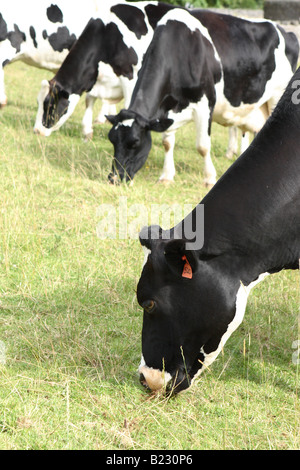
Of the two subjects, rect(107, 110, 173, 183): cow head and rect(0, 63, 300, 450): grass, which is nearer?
rect(0, 63, 300, 450): grass

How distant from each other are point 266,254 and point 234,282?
23 centimetres

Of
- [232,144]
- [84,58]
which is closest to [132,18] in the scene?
[84,58]

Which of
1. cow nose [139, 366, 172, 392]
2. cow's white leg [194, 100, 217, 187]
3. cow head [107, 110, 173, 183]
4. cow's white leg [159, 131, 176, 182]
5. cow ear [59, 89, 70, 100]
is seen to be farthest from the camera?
cow ear [59, 89, 70, 100]

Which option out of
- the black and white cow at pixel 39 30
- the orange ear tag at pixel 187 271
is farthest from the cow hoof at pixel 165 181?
the orange ear tag at pixel 187 271

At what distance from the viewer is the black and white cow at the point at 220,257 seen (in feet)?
11.4

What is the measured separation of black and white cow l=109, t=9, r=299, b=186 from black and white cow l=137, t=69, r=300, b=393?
393 centimetres

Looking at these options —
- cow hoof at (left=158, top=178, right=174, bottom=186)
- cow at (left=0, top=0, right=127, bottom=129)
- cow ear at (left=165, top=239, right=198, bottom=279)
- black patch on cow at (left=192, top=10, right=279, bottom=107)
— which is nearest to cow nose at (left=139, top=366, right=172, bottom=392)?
cow ear at (left=165, top=239, right=198, bottom=279)

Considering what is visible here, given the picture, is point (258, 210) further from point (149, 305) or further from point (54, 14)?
point (54, 14)

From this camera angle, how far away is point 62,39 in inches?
438

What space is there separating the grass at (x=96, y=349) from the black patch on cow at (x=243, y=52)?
7.20ft

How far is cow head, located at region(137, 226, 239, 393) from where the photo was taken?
3.47 metres

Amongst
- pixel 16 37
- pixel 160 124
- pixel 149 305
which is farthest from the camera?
pixel 16 37

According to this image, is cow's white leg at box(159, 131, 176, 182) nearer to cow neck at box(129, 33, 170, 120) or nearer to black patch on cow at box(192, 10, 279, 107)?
cow neck at box(129, 33, 170, 120)

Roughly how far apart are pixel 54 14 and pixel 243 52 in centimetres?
362
